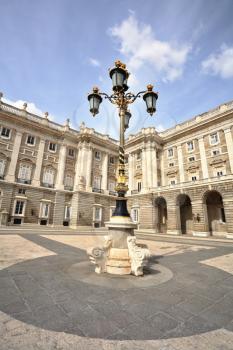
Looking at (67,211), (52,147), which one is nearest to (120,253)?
(67,211)

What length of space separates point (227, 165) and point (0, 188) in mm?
29065

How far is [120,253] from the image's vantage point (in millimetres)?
4844

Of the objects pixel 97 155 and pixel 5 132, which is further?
pixel 97 155

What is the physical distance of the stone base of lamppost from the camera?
176 inches

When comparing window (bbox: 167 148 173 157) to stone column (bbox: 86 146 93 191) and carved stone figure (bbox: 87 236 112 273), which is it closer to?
stone column (bbox: 86 146 93 191)

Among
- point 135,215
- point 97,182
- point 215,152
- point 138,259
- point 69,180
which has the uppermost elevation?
point 215,152

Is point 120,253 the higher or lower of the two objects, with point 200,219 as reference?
lower

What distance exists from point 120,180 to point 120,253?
2129 millimetres

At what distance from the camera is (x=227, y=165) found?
23188 mm

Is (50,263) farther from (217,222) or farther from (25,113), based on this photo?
(25,113)

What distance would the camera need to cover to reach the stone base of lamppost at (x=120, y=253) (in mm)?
4473

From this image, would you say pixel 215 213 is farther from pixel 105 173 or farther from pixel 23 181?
pixel 23 181

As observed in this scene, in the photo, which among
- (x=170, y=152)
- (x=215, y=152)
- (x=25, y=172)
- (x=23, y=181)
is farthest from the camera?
(x=170, y=152)

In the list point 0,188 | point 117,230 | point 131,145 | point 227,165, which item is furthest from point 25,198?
point 227,165
